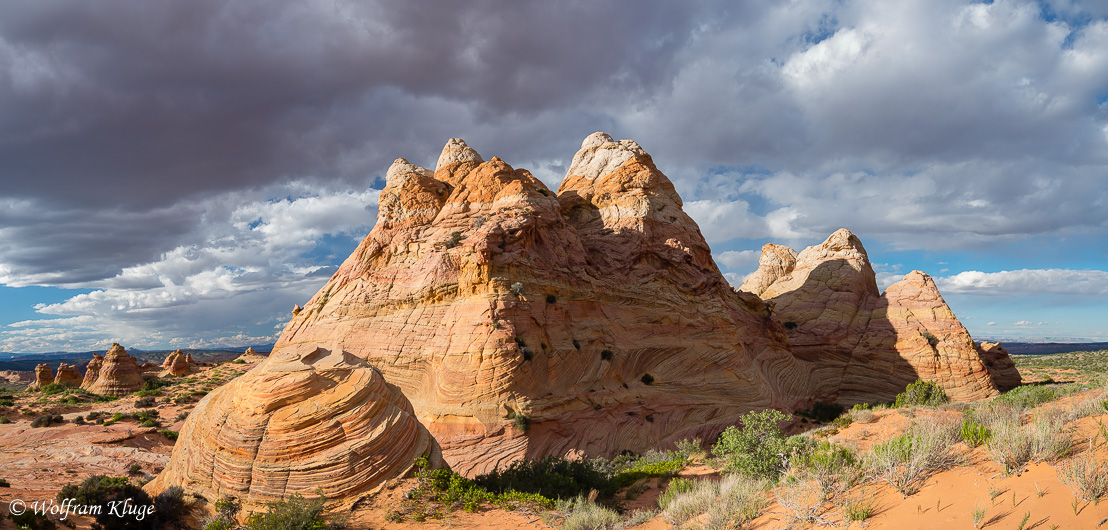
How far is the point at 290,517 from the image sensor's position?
29.9 ft

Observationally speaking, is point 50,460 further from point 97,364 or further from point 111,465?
point 97,364

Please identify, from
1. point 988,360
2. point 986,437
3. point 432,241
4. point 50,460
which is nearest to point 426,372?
point 432,241

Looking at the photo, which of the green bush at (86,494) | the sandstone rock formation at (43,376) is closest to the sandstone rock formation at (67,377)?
the sandstone rock formation at (43,376)

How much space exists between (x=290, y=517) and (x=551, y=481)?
6.64 m

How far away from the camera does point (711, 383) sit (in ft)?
105

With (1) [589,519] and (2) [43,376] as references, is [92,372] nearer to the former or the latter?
(2) [43,376]

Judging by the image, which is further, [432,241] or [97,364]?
[97,364]

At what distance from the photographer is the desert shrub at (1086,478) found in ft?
20.4

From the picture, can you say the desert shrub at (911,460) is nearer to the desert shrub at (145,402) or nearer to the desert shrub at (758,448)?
the desert shrub at (758,448)

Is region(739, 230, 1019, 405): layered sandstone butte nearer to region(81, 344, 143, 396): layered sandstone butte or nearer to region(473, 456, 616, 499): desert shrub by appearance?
region(473, 456, 616, 499): desert shrub

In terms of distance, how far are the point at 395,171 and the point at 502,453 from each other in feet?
71.8

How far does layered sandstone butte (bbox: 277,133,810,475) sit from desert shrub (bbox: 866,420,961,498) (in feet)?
56.2

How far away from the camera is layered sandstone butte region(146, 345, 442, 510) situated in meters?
10.7

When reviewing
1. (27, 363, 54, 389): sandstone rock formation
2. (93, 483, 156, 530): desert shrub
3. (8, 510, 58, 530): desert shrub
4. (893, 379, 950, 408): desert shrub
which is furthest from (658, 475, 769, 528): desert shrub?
(27, 363, 54, 389): sandstone rock formation
